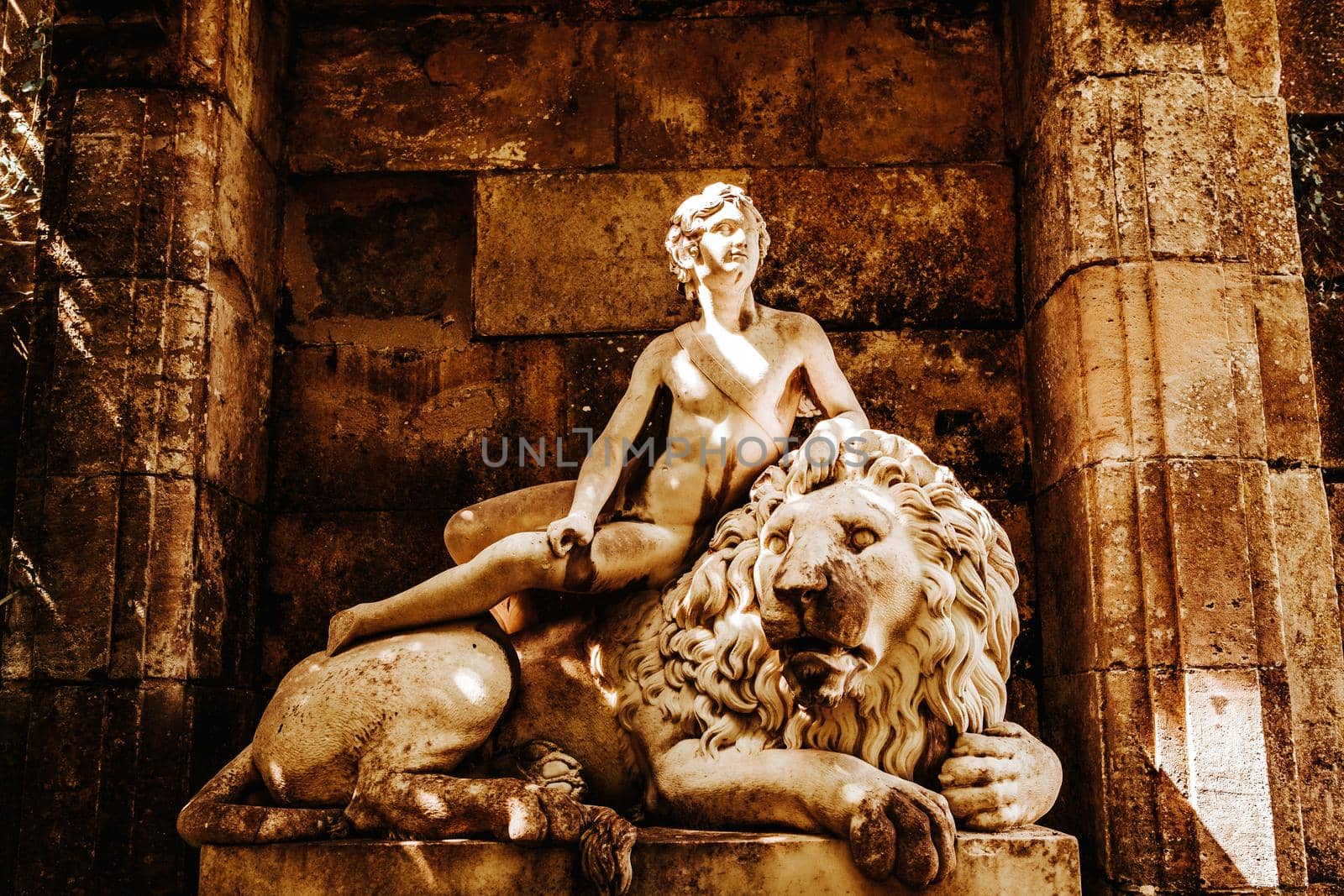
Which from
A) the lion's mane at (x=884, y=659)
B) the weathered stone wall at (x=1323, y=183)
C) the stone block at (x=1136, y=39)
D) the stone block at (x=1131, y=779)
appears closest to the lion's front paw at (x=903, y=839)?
the lion's mane at (x=884, y=659)

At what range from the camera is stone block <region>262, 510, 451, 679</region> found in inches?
186

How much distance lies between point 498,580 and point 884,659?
1148 mm

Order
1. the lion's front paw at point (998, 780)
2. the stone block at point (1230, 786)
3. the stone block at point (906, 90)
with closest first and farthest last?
1. the lion's front paw at point (998, 780)
2. the stone block at point (1230, 786)
3. the stone block at point (906, 90)

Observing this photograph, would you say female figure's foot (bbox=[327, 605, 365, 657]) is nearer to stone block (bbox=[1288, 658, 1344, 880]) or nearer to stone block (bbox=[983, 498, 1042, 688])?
stone block (bbox=[983, 498, 1042, 688])

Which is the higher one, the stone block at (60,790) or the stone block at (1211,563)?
the stone block at (1211,563)

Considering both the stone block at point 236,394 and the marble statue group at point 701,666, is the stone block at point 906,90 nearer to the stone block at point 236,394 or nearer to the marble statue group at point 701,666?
the marble statue group at point 701,666

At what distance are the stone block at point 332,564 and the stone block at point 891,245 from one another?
71.2 inches

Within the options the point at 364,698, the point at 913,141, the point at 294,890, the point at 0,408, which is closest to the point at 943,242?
the point at 913,141

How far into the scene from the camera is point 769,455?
361cm

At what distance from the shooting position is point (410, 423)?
194 inches

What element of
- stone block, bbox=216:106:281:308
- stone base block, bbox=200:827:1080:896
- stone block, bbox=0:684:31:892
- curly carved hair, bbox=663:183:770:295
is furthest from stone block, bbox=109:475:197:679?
curly carved hair, bbox=663:183:770:295

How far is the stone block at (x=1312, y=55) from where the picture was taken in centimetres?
470

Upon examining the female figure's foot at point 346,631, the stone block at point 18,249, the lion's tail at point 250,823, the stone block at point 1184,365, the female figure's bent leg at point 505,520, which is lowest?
the lion's tail at point 250,823

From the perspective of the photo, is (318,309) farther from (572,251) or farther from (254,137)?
(572,251)
